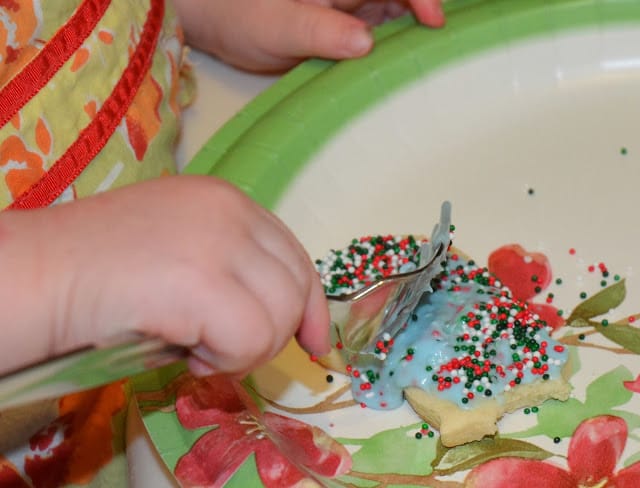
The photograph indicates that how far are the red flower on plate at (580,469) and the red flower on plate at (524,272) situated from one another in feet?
0.37

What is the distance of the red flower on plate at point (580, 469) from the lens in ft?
2.03

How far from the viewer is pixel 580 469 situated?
624mm

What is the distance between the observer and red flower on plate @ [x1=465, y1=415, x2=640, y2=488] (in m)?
0.62

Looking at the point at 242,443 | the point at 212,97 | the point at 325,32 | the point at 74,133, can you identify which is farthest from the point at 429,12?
the point at 242,443

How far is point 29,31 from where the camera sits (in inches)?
28.0

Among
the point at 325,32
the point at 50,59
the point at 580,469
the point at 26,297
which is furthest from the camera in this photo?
the point at 325,32

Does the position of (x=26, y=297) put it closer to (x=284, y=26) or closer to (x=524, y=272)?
(x=524, y=272)

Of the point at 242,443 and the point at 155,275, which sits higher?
the point at 155,275

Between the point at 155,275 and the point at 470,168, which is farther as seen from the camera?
the point at 470,168

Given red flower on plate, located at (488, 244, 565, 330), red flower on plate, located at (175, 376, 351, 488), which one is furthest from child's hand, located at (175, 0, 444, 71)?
red flower on plate, located at (175, 376, 351, 488)

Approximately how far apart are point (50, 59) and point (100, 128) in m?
0.07

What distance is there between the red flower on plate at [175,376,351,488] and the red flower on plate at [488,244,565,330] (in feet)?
0.63

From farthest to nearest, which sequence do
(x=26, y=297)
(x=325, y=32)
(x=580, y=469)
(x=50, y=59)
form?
(x=325, y=32)
(x=50, y=59)
(x=580, y=469)
(x=26, y=297)

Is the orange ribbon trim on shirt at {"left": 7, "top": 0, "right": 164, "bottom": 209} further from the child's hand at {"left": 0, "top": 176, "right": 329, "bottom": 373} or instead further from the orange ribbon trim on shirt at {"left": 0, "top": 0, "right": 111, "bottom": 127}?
the child's hand at {"left": 0, "top": 176, "right": 329, "bottom": 373}
